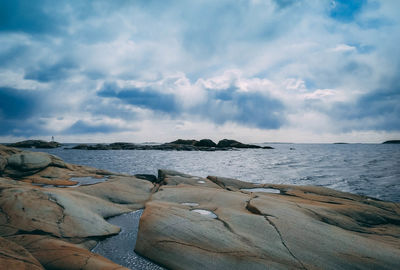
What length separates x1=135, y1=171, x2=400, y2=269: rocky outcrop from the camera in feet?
14.2

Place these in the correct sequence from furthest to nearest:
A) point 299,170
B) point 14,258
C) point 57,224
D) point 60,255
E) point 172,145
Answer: point 172,145 → point 299,170 → point 57,224 → point 60,255 → point 14,258

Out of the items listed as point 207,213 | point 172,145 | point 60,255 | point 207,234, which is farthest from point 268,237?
point 172,145

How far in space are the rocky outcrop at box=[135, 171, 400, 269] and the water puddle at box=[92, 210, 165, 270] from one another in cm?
19

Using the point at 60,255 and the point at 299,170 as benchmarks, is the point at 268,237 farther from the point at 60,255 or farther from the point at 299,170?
the point at 299,170

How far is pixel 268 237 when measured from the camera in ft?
16.4

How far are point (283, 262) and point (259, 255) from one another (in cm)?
47

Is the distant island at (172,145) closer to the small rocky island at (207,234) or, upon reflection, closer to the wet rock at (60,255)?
the small rocky island at (207,234)

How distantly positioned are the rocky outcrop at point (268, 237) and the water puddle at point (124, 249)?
0.62ft

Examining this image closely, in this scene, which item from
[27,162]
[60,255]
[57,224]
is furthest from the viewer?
[27,162]

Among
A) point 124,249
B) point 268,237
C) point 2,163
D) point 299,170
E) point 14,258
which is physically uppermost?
point 2,163

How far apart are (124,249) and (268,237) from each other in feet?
11.2

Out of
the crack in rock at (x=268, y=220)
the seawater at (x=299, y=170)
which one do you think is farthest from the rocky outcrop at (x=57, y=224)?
the seawater at (x=299, y=170)

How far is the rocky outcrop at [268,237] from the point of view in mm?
4323

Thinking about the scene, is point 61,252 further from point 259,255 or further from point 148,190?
point 148,190
